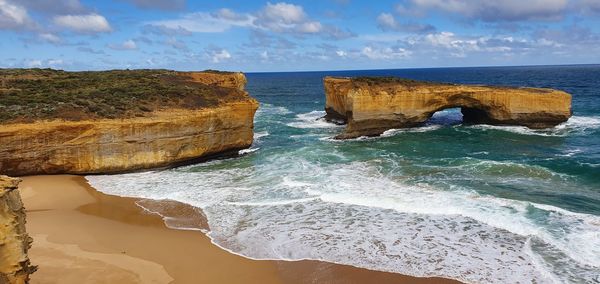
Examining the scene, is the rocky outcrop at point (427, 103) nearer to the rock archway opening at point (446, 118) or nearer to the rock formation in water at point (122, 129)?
the rock archway opening at point (446, 118)

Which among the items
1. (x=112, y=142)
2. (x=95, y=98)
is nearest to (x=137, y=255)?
(x=112, y=142)

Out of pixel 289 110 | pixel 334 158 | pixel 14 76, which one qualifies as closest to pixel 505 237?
pixel 334 158

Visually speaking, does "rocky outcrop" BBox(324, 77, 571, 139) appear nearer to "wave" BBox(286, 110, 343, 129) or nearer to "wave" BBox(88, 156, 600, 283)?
"wave" BBox(286, 110, 343, 129)

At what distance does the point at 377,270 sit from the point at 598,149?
21514mm

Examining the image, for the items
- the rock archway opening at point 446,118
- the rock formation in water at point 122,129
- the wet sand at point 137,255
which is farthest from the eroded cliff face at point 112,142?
the rock archway opening at point 446,118

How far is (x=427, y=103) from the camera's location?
108 feet

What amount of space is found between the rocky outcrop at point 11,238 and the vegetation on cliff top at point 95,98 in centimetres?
1437

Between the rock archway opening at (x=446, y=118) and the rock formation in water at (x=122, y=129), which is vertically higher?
the rock formation in water at (x=122, y=129)

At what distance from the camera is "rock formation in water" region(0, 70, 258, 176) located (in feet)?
66.2

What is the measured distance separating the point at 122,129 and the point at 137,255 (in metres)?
9.91

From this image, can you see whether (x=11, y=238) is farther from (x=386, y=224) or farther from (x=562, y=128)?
(x=562, y=128)

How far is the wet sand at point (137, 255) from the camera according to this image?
457 inches

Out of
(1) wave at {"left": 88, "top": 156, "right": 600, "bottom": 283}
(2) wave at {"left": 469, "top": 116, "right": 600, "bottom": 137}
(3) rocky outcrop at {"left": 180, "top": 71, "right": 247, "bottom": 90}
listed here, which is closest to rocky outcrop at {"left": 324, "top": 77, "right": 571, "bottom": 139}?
(2) wave at {"left": 469, "top": 116, "right": 600, "bottom": 137}

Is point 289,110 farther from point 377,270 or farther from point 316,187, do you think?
point 377,270
